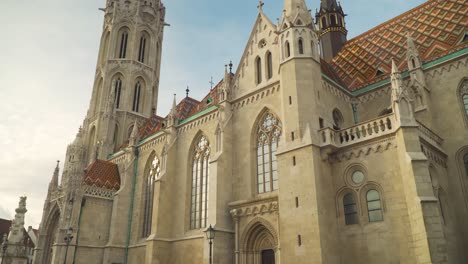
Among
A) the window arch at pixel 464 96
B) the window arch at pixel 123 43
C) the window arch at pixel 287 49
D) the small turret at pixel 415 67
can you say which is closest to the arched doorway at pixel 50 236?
the window arch at pixel 123 43

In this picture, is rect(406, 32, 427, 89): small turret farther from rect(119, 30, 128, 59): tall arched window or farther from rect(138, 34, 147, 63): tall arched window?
rect(119, 30, 128, 59): tall arched window

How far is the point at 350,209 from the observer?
17.1m

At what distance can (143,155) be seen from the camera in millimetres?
32188

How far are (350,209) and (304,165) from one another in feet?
9.17

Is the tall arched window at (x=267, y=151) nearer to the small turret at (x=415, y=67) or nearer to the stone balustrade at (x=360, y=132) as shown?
the stone balustrade at (x=360, y=132)

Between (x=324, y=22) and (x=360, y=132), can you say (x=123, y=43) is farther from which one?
(x=360, y=132)

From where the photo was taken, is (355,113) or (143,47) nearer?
(355,113)

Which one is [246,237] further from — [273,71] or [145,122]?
[145,122]

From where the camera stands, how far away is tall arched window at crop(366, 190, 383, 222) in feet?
52.8

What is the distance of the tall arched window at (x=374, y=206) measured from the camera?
1609 cm

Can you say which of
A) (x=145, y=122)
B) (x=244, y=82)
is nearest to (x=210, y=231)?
(x=244, y=82)

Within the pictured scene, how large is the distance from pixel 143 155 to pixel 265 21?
1521 centimetres

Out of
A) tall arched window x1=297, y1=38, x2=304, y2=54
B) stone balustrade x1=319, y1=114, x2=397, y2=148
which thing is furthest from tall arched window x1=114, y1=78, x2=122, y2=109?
stone balustrade x1=319, y1=114, x2=397, y2=148

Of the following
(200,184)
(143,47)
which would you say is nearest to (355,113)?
(200,184)
